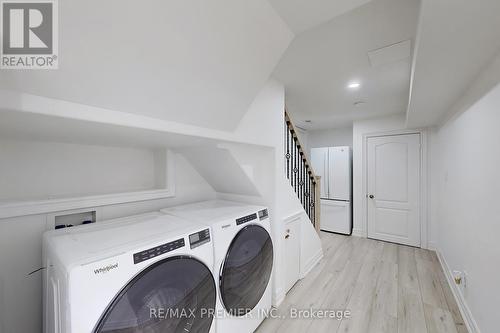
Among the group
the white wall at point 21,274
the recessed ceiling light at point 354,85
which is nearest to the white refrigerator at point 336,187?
the recessed ceiling light at point 354,85

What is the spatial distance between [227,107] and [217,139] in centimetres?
23

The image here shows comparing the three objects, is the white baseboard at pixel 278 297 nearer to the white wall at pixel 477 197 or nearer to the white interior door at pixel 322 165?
the white wall at pixel 477 197

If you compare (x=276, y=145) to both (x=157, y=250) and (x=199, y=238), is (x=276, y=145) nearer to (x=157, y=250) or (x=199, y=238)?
(x=199, y=238)

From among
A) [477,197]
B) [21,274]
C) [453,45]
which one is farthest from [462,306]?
[21,274]

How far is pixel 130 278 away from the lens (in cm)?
81

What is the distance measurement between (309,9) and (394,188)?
3.74 meters

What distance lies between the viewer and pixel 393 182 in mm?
3611

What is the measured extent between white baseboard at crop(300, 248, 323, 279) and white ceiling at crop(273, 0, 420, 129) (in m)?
2.25

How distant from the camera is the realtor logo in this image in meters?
0.56

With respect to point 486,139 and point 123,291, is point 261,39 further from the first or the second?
point 486,139

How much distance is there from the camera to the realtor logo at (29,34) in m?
0.56

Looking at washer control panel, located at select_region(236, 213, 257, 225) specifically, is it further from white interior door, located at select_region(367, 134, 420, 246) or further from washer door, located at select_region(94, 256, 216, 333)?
white interior door, located at select_region(367, 134, 420, 246)

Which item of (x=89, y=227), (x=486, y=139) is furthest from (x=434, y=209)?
(x=89, y=227)

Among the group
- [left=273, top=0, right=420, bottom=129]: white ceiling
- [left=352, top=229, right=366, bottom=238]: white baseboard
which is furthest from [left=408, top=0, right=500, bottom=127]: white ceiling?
[left=352, top=229, right=366, bottom=238]: white baseboard
